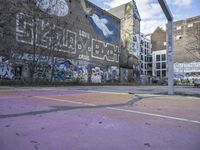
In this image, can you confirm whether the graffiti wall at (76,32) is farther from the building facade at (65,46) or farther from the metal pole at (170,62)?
the metal pole at (170,62)

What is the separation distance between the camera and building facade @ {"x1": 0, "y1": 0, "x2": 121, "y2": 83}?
25.8m

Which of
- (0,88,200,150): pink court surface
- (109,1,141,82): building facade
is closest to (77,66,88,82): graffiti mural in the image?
(109,1,141,82): building facade

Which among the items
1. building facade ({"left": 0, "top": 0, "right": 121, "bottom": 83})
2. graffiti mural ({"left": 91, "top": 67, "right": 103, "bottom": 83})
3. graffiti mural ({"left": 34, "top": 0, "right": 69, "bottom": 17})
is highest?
graffiti mural ({"left": 34, "top": 0, "right": 69, "bottom": 17})

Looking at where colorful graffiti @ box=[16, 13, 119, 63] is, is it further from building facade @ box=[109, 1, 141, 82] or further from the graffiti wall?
building facade @ box=[109, 1, 141, 82]

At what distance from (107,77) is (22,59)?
19.8 metres

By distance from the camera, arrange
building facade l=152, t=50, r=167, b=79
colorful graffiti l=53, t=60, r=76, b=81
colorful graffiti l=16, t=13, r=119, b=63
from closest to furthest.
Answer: colorful graffiti l=16, t=13, r=119, b=63 < colorful graffiti l=53, t=60, r=76, b=81 < building facade l=152, t=50, r=167, b=79

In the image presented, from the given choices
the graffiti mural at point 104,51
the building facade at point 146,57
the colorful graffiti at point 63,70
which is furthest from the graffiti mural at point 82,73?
the building facade at point 146,57

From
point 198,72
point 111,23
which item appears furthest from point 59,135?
point 198,72

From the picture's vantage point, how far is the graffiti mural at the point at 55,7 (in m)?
27.3

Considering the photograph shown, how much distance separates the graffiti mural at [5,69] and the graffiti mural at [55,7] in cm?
701

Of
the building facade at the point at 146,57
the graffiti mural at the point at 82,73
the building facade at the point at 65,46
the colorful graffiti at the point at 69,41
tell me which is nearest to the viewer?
the building facade at the point at 65,46

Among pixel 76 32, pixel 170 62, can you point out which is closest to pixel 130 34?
pixel 76 32

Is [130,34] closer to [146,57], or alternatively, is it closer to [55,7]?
[55,7]

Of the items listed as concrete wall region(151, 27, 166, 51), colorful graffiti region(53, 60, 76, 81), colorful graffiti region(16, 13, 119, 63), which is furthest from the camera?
concrete wall region(151, 27, 166, 51)
